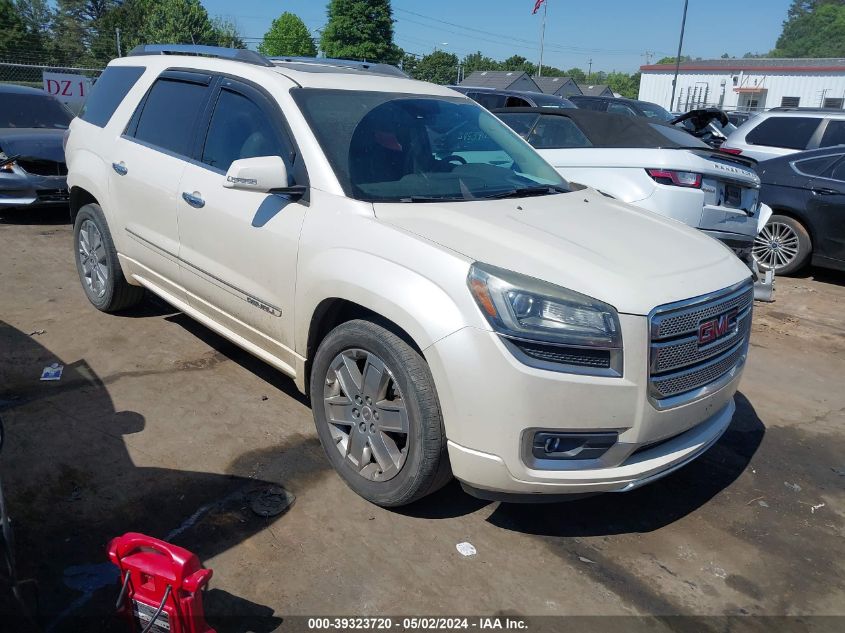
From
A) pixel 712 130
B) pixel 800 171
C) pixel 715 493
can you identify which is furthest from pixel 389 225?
pixel 712 130

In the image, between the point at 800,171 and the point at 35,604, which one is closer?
the point at 35,604

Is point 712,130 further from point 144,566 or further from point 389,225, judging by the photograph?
point 144,566

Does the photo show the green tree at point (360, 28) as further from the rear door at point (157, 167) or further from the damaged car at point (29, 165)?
the rear door at point (157, 167)

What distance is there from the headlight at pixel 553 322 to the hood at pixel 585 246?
0.07 m

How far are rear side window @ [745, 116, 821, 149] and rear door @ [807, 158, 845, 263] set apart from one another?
7.73ft

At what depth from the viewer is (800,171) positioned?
8.20 meters

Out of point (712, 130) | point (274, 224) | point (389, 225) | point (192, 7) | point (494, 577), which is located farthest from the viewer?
point (192, 7)

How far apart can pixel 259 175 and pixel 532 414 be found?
171 centimetres

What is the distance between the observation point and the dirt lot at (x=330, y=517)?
2.76m

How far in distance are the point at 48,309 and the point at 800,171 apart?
7985 mm

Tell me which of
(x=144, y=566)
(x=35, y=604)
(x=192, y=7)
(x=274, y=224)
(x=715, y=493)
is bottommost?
(x=715, y=493)

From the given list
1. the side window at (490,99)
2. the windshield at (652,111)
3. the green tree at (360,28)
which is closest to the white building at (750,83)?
the green tree at (360,28)

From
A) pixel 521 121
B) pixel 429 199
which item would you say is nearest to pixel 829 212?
pixel 521 121

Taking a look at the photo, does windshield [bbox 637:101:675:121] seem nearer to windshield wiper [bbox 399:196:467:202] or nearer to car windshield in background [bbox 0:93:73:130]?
car windshield in background [bbox 0:93:73:130]
